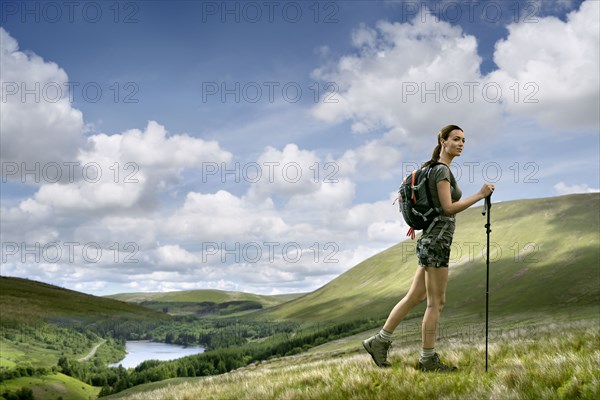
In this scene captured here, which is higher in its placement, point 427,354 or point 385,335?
point 385,335

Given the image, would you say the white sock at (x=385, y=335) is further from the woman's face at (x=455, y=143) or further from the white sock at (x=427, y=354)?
the woman's face at (x=455, y=143)

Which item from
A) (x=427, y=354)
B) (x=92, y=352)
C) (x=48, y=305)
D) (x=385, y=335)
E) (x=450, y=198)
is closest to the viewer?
(x=450, y=198)

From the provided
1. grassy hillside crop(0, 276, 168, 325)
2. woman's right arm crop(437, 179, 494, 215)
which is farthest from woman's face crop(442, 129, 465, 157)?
grassy hillside crop(0, 276, 168, 325)

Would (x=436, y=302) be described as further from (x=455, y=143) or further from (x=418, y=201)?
(x=455, y=143)

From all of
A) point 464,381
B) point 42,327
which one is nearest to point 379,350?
point 464,381

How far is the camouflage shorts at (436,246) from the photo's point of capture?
8.35 metres

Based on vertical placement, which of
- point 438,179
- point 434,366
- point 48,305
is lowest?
point 48,305

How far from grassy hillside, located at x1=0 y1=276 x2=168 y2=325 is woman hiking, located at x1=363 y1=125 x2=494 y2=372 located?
68.0 meters

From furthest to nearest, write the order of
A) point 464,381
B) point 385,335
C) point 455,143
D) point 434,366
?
point 385,335
point 455,143
point 434,366
point 464,381

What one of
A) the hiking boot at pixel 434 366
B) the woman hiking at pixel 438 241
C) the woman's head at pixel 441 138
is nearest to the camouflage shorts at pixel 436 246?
the woman hiking at pixel 438 241

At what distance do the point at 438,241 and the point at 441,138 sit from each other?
2.03 meters

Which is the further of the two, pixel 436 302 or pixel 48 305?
pixel 48 305

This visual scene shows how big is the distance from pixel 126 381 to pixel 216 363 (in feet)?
145

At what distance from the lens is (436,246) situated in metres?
8.34
